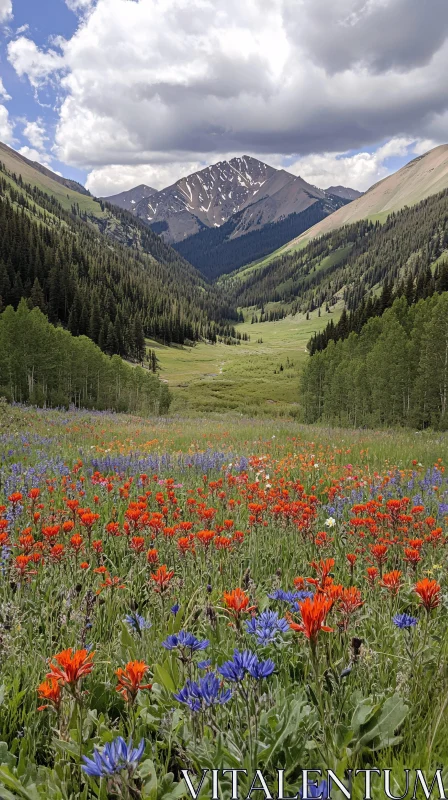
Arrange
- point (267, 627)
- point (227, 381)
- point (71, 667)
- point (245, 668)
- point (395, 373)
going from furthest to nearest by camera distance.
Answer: point (227, 381)
point (395, 373)
point (267, 627)
point (245, 668)
point (71, 667)

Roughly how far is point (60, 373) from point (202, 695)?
5447 cm

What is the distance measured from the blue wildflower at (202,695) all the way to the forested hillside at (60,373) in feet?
124

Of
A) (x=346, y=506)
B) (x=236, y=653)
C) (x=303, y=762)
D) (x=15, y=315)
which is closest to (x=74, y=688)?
(x=236, y=653)

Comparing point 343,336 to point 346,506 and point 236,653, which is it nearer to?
point 346,506

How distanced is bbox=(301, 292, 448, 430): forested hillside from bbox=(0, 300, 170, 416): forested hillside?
79.5ft

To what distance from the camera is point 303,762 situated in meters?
1.82

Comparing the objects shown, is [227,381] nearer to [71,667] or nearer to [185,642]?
[185,642]

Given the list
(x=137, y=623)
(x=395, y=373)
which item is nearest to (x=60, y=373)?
(x=395, y=373)

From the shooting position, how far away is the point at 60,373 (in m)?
51.9

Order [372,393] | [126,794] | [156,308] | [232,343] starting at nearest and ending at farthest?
[126,794], [372,393], [156,308], [232,343]

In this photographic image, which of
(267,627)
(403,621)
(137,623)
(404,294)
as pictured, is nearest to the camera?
(267,627)

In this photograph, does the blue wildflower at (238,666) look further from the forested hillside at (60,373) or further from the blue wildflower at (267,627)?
the forested hillside at (60,373)

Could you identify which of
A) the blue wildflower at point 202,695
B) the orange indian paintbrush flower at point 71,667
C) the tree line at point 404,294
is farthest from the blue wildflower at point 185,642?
the tree line at point 404,294

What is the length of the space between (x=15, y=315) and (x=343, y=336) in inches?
2280
